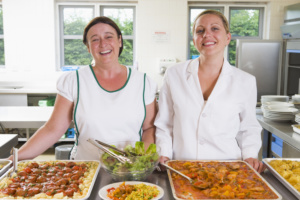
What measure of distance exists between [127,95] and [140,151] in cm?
40

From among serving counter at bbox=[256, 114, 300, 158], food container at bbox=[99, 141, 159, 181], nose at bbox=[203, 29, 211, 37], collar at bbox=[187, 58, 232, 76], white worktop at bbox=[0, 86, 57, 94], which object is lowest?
serving counter at bbox=[256, 114, 300, 158]

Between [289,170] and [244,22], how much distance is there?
15.4 feet

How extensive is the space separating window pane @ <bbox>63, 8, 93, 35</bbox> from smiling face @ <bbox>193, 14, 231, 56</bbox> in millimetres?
4210

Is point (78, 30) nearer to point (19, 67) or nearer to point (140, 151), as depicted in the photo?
point (19, 67)

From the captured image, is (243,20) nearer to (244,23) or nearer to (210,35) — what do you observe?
(244,23)

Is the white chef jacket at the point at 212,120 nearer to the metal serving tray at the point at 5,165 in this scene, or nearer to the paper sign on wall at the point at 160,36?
the metal serving tray at the point at 5,165

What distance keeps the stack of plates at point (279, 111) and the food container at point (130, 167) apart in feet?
6.15

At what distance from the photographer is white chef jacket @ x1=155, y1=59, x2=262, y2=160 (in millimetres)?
1729

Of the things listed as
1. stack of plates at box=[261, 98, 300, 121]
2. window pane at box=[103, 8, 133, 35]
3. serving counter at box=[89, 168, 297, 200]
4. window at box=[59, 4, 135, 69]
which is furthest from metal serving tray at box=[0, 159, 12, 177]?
window pane at box=[103, 8, 133, 35]

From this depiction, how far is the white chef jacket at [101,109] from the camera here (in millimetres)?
1733

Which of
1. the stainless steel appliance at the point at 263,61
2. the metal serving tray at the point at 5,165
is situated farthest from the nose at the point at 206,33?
the stainless steel appliance at the point at 263,61

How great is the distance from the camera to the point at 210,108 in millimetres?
1719

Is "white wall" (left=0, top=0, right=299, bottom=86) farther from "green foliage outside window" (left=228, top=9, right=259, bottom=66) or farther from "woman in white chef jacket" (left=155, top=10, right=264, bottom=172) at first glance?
"woman in white chef jacket" (left=155, top=10, right=264, bottom=172)

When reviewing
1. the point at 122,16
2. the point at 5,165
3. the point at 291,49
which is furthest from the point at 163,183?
the point at 122,16
